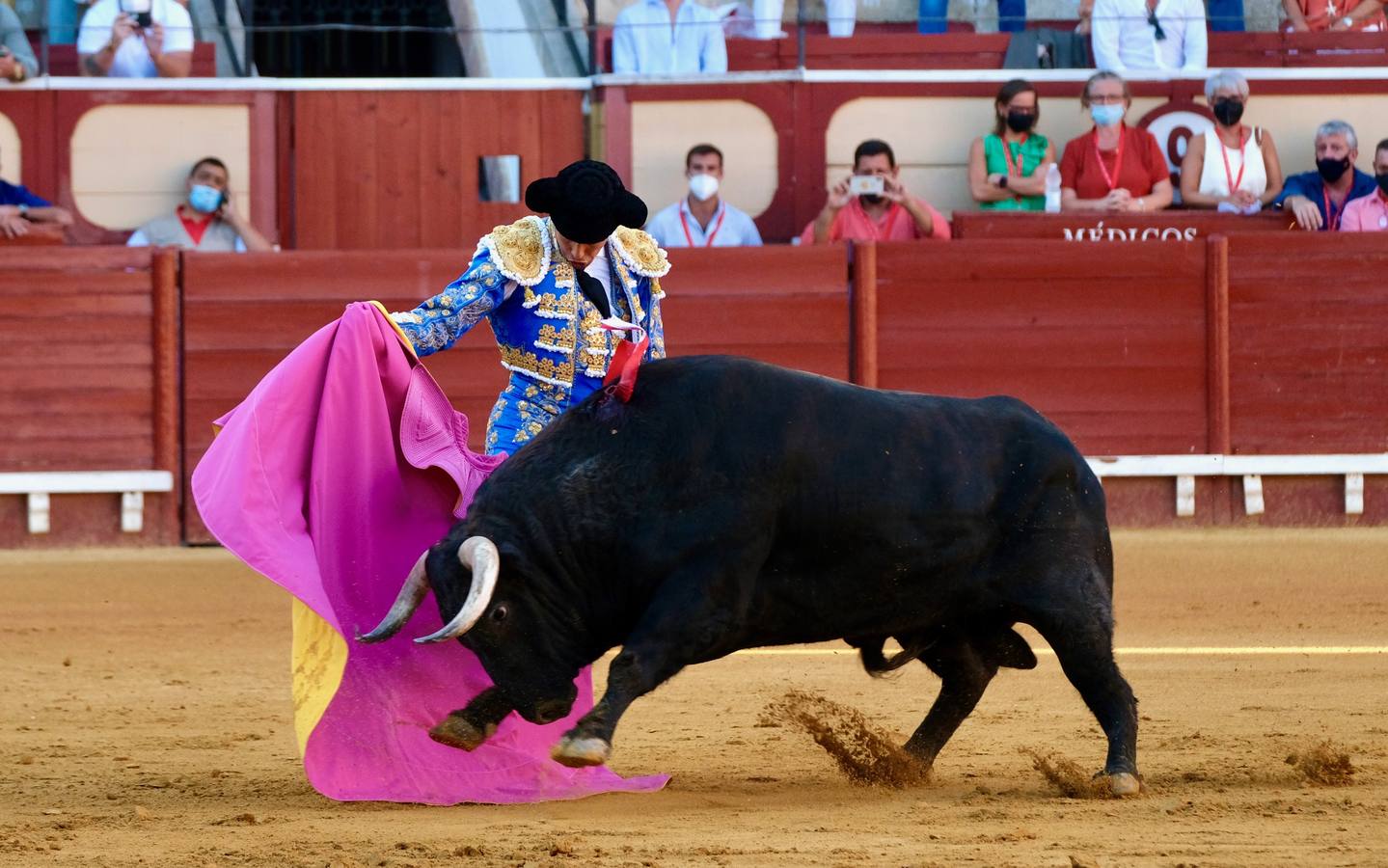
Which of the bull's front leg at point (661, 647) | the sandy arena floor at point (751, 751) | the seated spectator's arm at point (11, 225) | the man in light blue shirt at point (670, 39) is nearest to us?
the sandy arena floor at point (751, 751)

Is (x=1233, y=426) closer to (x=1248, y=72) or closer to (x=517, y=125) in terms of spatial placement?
(x=1248, y=72)

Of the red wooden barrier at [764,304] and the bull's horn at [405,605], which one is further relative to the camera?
the red wooden barrier at [764,304]

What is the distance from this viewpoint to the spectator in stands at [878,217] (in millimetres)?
8203

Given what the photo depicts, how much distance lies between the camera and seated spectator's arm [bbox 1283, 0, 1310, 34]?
30.0ft

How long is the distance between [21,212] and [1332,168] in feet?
17.3

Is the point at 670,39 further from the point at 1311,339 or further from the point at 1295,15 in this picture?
the point at 1311,339

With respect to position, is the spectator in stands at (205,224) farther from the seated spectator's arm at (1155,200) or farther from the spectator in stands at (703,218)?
the seated spectator's arm at (1155,200)

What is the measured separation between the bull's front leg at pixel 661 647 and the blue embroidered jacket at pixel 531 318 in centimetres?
62

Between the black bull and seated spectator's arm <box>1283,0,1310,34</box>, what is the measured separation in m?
5.83

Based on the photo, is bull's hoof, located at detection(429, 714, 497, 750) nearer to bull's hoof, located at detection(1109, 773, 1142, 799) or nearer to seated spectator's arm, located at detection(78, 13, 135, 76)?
bull's hoof, located at detection(1109, 773, 1142, 799)

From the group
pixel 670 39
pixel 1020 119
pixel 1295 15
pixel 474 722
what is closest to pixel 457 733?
pixel 474 722

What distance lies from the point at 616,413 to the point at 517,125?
5.66m

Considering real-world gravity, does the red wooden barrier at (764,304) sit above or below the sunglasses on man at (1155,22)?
below

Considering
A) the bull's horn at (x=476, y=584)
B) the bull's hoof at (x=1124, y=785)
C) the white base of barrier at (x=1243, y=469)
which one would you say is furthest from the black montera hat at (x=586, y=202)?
the white base of barrier at (x=1243, y=469)
